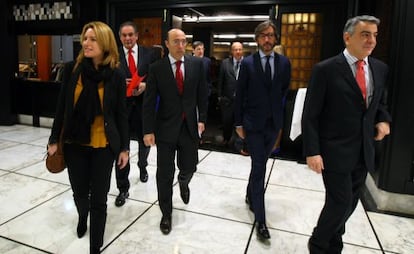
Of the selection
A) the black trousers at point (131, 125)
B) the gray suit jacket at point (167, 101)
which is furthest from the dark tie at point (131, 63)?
the gray suit jacket at point (167, 101)

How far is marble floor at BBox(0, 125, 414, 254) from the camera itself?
2.22 m

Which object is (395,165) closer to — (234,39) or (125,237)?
(125,237)

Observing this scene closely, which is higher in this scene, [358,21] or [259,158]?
[358,21]

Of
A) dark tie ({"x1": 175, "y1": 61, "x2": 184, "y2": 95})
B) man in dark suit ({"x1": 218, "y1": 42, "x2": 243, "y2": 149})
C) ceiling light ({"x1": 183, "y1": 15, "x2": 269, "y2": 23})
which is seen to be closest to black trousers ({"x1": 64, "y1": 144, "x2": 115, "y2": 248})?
dark tie ({"x1": 175, "y1": 61, "x2": 184, "y2": 95})

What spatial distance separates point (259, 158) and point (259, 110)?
1.22 feet

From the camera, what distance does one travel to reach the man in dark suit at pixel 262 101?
233 centimetres

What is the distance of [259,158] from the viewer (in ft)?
7.74

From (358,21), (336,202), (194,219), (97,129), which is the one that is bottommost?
(194,219)

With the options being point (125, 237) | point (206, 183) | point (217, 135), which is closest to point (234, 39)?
point (217, 135)

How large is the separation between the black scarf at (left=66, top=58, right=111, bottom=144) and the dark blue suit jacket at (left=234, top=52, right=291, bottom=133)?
1.07m

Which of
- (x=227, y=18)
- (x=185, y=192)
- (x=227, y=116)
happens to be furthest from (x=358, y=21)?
(x=227, y=18)

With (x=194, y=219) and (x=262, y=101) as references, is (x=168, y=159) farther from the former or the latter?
(x=262, y=101)

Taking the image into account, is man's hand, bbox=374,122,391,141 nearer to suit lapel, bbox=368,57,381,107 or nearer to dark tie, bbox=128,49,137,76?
suit lapel, bbox=368,57,381,107

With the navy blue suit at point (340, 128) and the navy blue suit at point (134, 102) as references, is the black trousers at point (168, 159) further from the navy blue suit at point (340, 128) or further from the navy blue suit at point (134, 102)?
the navy blue suit at point (340, 128)
